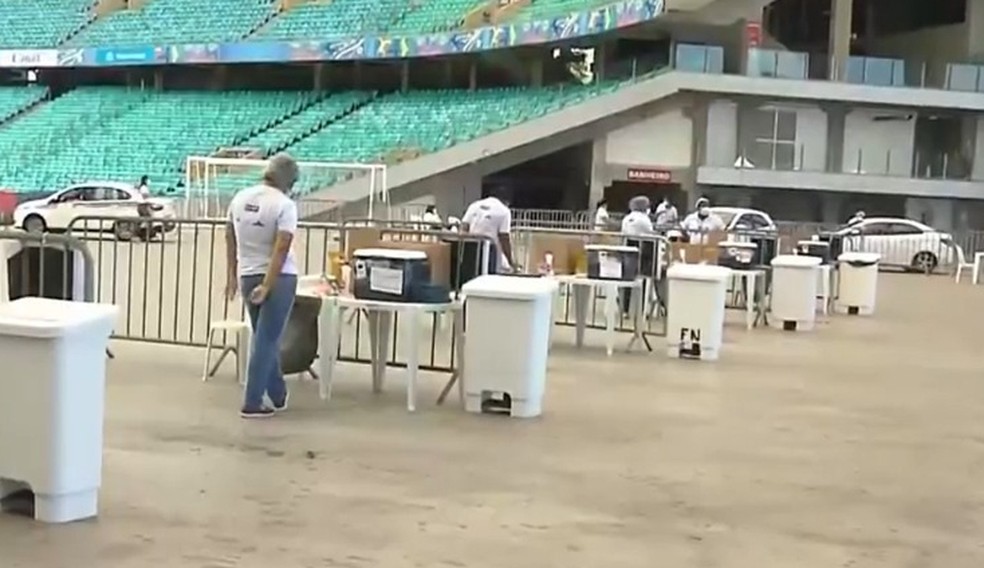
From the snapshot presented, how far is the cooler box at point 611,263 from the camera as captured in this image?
14.8m

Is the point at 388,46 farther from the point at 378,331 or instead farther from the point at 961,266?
the point at 378,331

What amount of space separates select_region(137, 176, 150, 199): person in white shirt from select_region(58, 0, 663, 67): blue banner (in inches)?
276

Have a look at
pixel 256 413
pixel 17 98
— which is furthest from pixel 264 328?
pixel 17 98

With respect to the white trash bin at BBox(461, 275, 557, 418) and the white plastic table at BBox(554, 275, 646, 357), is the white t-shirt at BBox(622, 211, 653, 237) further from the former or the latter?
the white trash bin at BBox(461, 275, 557, 418)

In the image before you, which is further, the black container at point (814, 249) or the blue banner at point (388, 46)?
the blue banner at point (388, 46)

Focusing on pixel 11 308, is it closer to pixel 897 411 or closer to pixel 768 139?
pixel 897 411

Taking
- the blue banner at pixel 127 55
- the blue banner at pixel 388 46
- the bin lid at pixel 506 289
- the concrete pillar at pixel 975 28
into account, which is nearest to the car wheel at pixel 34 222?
the blue banner at pixel 388 46

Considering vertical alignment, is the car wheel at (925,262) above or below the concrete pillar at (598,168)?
below

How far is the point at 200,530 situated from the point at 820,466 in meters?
4.09

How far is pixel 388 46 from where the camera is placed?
43406 mm

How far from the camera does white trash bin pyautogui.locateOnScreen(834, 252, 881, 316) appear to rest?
21828 mm

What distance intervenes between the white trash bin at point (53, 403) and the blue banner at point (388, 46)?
33698 mm

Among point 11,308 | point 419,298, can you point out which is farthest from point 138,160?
point 11,308

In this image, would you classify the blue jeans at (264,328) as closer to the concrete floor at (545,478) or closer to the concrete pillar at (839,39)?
the concrete floor at (545,478)
